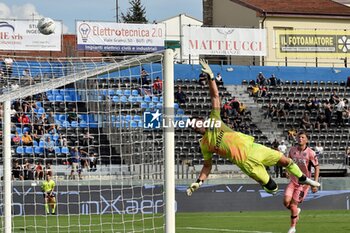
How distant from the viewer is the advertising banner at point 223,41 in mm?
45181

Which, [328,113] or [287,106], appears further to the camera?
[287,106]

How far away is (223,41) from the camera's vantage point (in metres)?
45.6

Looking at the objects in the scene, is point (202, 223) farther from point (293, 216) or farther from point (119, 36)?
point (119, 36)

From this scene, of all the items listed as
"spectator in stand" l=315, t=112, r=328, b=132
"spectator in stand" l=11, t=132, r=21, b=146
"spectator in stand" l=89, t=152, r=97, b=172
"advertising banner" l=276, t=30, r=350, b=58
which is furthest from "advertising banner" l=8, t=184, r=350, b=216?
"advertising banner" l=276, t=30, r=350, b=58

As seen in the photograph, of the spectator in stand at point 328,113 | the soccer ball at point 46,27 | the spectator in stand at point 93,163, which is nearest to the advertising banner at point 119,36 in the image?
the spectator in stand at point 328,113

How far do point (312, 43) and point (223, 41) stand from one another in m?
6.82

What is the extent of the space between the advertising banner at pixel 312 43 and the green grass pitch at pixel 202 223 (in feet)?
70.7

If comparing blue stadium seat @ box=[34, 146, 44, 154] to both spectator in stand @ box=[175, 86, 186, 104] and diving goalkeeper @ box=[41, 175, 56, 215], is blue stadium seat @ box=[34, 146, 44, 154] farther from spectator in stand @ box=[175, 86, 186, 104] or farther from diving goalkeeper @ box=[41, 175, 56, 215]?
spectator in stand @ box=[175, 86, 186, 104]

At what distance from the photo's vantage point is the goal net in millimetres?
15648

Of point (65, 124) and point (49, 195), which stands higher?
point (65, 124)

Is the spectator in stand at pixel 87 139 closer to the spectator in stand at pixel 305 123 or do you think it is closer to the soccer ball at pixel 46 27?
the soccer ball at pixel 46 27

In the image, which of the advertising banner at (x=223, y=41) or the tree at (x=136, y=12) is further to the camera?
the tree at (x=136, y=12)

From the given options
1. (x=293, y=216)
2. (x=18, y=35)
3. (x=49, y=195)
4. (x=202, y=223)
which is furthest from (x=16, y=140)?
(x=18, y=35)

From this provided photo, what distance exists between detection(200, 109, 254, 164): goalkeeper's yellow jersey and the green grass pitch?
4.27m
